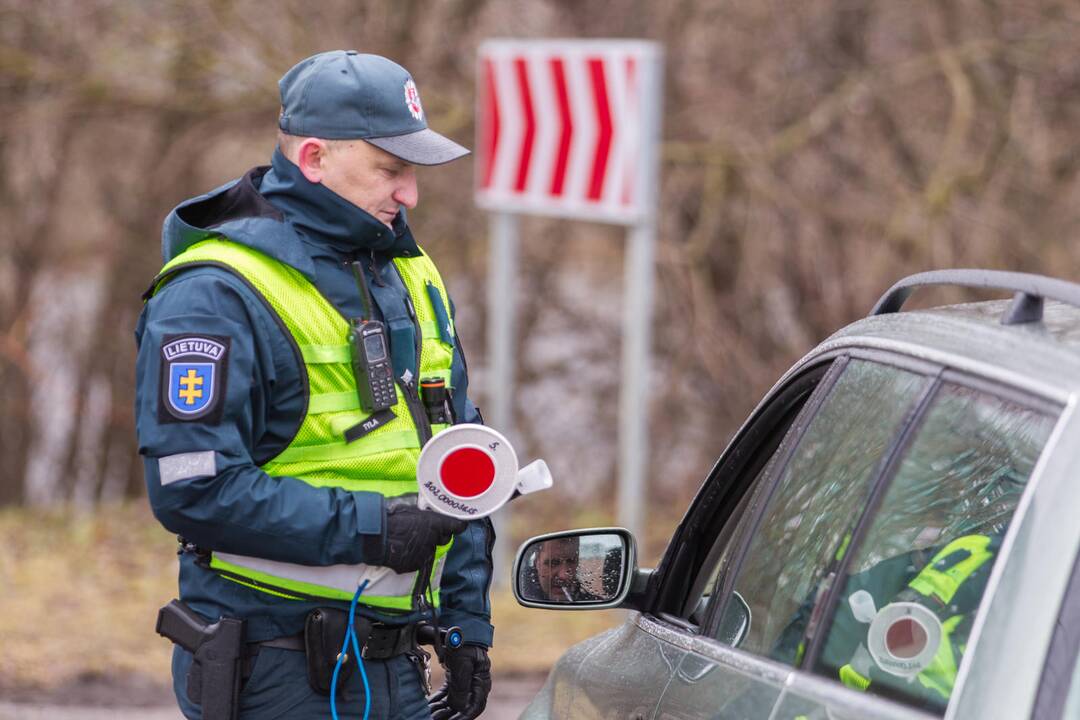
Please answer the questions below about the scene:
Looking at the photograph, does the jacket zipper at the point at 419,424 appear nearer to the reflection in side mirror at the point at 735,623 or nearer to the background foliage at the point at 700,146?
the reflection in side mirror at the point at 735,623

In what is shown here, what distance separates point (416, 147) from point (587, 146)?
128 inches

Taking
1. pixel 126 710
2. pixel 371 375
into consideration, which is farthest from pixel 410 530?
pixel 126 710

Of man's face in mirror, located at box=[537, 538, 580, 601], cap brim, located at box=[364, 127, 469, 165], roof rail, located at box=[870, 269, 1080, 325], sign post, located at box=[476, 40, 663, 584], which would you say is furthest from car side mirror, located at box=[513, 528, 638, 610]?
sign post, located at box=[476, 40, 663, 584]

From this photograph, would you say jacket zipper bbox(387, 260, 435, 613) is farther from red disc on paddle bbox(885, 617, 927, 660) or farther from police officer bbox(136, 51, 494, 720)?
red disc on paddle bbox(885, 617, 927, 660)

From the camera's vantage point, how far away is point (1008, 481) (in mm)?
2051

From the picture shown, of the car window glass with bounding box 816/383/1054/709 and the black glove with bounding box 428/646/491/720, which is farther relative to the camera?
the black glove with bounding box 428/646/491/720

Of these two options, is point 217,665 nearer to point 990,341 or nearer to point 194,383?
point 194,383

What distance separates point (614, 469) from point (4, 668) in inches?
162

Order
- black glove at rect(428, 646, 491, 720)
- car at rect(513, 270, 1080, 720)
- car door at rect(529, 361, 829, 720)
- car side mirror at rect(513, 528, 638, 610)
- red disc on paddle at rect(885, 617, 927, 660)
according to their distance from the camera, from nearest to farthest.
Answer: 1. car at rect(513, 270, 1080, 720)
2. red disc on paddle at rect(885, 617, 927, 660)
3. car door at rect(529, 361, 829, 720)
4. car side mirror at rect(513, 528, 638, 610)
5. black glove at rect(428, 646, 491, 720)

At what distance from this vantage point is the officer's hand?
2.91 m

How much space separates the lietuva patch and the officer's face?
0.42 meters

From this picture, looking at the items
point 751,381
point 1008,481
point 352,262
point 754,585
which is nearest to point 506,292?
point 751,381

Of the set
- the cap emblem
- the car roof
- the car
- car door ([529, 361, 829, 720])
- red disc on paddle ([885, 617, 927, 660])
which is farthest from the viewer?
the cap emblem

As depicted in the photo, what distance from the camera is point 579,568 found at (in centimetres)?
295
